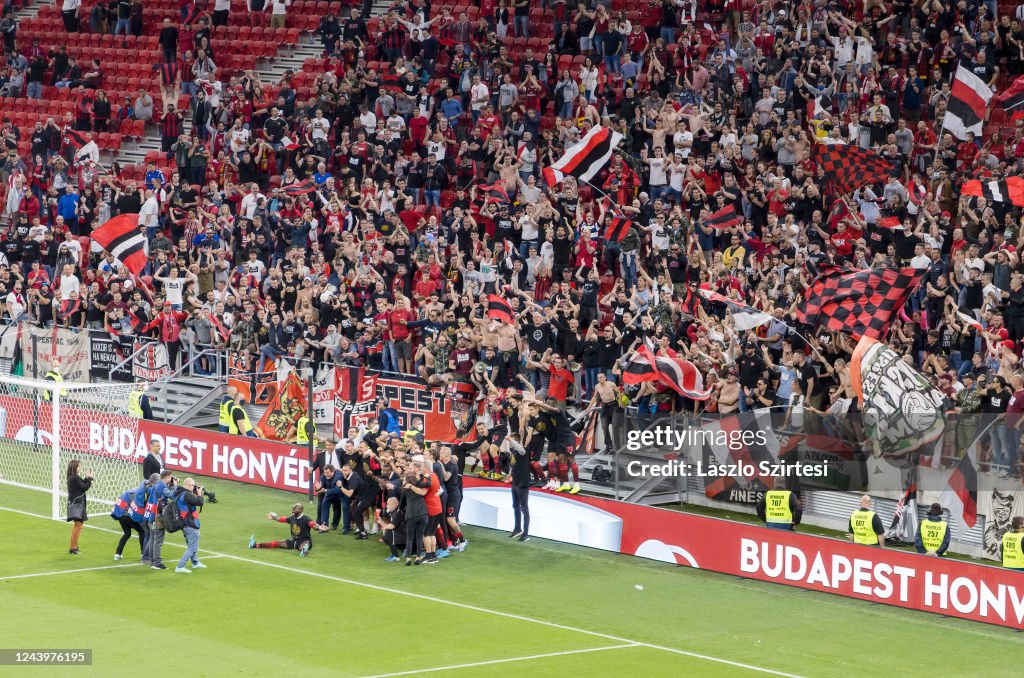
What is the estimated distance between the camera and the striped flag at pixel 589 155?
33.1 m

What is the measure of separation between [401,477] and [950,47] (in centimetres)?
1530

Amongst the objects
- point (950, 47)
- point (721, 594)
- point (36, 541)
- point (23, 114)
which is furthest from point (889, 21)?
point (23, 114)

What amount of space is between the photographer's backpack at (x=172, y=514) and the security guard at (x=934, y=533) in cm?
1101

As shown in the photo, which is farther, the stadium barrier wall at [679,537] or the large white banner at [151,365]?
the large white banner at [151,365]

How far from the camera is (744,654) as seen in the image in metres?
20.6

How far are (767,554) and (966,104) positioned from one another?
35.4ft

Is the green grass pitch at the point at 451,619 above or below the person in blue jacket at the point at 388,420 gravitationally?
below

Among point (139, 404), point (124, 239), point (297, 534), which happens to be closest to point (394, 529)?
point (297, 534)

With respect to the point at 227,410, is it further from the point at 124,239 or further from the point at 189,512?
the point at 189,512

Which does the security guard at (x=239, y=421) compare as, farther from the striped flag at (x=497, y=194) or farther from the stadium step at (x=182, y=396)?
the striped flag at (x=497, y=194)

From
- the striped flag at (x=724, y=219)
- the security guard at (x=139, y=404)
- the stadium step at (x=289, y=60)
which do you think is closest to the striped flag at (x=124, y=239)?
the security guard at (x=139, y=404)

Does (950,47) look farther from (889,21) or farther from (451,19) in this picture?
(451,19)

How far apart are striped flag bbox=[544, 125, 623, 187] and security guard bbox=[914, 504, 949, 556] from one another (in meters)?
12.6

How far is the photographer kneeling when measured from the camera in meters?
24.2
